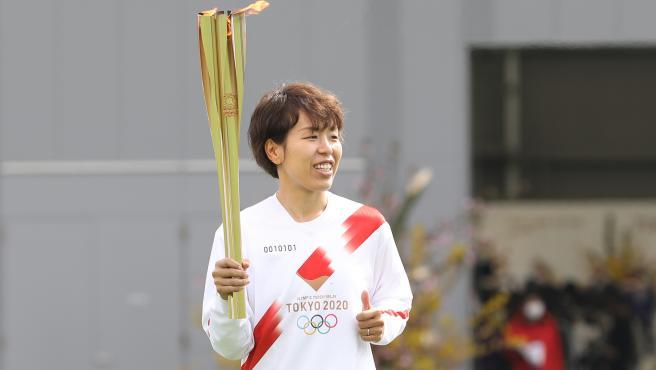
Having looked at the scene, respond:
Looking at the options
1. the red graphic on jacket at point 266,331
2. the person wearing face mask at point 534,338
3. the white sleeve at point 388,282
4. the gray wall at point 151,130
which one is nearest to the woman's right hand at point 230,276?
the red graphic on jacket at point 266,331

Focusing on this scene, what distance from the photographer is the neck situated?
3873mm

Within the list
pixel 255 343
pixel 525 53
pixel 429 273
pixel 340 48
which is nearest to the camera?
pixel 255 343

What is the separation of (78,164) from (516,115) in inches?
284

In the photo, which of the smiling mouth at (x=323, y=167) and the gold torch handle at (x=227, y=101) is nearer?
the gold torch handle at (x=227, y=101)

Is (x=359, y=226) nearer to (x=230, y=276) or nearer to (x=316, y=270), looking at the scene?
(x=316, y=270)

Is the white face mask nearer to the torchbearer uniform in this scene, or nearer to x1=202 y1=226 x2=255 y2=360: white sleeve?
the torchbearer uniform

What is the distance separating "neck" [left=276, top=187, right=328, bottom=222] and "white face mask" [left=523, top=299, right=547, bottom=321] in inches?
320

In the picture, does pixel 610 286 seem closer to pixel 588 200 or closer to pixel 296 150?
pixel 588 200

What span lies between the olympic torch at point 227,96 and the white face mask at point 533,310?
8.37m

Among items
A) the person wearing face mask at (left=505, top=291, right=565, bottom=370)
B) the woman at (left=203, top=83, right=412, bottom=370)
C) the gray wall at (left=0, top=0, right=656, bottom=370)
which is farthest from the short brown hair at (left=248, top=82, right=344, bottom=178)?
the person wearing face mask at (left=505, top=291, right=565, bottom=370)

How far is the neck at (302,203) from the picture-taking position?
12.7 feet

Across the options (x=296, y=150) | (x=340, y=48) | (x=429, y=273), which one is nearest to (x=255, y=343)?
(x=296, y=150)

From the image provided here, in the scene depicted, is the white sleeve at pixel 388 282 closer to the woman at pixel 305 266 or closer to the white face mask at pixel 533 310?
the woman at pixel 305 266

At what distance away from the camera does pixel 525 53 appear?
55.1 feet
